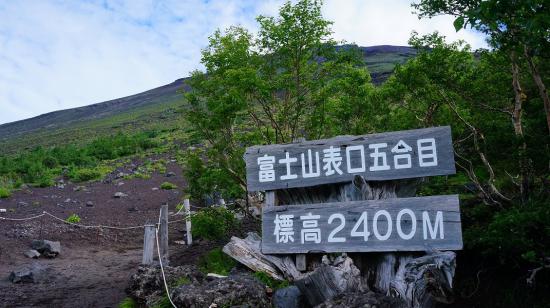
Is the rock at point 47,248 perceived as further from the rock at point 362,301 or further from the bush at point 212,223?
the rock at point 362,301

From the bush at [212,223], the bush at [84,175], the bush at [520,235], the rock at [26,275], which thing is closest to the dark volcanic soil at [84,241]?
the rock at [26,275]

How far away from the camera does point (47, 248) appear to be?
1097 cm

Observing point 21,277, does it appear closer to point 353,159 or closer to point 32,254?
point 32,254

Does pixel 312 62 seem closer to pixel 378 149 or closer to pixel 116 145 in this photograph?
pixel 378 149

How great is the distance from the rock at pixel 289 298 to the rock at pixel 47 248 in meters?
7.73

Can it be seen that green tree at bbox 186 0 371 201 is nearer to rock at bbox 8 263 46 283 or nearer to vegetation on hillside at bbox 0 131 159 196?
rock at bbox 8 263 46 283

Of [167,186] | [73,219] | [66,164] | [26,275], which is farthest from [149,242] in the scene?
[66,164]

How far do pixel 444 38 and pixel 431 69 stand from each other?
1.65ft

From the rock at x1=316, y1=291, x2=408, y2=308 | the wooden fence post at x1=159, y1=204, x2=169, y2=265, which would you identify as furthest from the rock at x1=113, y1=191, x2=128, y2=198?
the rock at x1=316, y1=291, x2=408, y2=308

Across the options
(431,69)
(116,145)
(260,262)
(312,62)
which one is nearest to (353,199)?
(260,262)

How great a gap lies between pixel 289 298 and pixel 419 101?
4989 mm

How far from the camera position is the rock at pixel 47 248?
10.9m

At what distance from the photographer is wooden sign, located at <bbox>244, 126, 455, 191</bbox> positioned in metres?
4.59

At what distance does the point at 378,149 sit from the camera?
4.79 metres
